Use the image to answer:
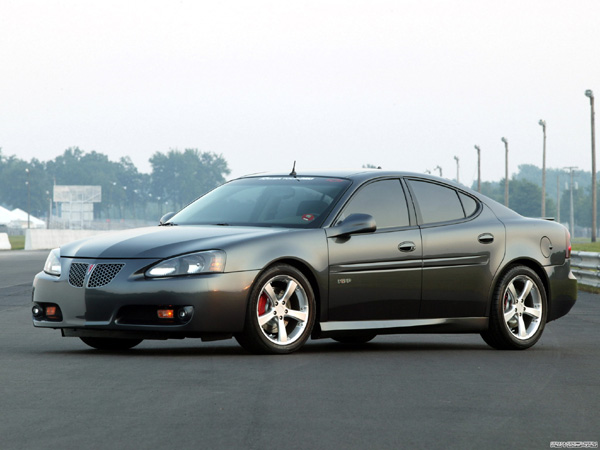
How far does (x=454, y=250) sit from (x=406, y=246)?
57 centimetres

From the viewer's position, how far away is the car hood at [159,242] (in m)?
8.93

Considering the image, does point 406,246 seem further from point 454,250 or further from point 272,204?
point 272,204

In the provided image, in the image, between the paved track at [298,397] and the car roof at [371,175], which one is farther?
the car roof at [371,175]

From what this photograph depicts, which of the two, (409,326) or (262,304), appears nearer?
(262,304)

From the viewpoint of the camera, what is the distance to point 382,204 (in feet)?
33.0

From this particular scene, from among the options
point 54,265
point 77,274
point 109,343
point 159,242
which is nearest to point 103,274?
point 77,274

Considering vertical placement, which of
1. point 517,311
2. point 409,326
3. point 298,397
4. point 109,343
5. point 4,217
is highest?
point 4,217

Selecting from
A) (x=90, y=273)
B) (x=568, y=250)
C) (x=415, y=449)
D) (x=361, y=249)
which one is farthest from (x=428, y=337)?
(x=415, y=449)

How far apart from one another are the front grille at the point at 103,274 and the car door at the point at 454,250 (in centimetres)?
266

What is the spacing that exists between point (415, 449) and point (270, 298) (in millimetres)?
3903

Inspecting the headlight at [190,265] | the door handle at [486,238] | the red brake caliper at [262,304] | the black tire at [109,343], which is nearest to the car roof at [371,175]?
the door handle at [486,238]

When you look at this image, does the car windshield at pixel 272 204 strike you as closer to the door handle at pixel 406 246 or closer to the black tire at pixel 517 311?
the door handle at pixel 406 246

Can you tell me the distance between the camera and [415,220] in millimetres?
10125

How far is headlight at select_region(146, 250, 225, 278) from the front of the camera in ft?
29.0
